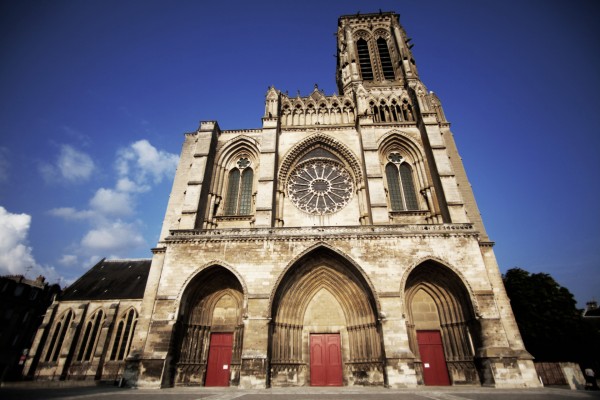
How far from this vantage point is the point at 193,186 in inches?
572

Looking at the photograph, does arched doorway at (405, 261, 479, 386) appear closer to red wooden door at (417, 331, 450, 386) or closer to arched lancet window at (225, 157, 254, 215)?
red wooden door at (417, 331, 450, 386)

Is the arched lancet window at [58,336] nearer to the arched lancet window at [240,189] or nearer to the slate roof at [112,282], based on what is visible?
the slate roof at [112,282]

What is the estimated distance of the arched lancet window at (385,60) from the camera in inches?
854

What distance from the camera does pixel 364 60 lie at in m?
22.9

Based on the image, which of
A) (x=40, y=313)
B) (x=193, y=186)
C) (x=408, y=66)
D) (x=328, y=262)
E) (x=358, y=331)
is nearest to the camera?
(x=358, y=331)

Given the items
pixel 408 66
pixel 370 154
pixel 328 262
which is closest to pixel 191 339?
pixel 328 262

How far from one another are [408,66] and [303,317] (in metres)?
18.1

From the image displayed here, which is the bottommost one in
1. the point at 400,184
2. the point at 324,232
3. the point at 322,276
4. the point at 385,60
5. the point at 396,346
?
the point at 396,346

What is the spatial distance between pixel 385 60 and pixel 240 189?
1581 cm

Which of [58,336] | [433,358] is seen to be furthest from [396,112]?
[58,336]

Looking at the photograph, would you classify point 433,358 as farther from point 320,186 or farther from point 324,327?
point 320,186

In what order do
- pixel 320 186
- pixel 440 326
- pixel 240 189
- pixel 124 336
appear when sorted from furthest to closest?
1. pixel 124 336
2. pixel 240 189
3. pixel 320 186
4. pixel 440 326

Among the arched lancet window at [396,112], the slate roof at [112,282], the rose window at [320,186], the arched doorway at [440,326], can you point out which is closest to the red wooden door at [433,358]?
the arched doorway at [440,326]

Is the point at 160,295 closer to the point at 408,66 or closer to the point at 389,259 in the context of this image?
the point at 389,259
